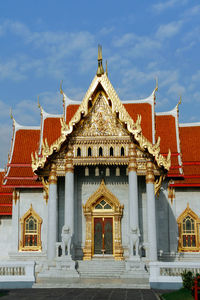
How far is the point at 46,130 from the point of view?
23.1 metres

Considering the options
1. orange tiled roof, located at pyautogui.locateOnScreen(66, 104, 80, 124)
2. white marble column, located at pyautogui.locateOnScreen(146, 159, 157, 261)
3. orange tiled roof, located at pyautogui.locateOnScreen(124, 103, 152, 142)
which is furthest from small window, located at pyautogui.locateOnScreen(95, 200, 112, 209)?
orange tiled roof, located at pyautogui.locateOnScreen(66, 104, 80, 124)

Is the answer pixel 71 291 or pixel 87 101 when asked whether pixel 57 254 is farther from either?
pixel 87 101

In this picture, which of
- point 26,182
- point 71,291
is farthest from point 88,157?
point 71,291

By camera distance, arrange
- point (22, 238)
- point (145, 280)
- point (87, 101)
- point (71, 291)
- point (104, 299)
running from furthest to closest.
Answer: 1. point (22, 238)
2. point (87, 101)
3. point (145, 280)
4. point (71, 291)
5. point (104, 299)

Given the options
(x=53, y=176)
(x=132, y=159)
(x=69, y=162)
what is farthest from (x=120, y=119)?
(x=53, y=176)

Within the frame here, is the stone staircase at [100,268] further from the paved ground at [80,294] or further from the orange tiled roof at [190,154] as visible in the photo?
the orange tiled roof at [190,154]

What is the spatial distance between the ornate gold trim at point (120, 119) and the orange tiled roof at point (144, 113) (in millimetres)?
5313

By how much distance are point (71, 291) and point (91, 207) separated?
5942mm

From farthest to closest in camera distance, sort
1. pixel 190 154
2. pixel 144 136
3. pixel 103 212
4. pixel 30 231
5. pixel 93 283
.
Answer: pixel 190 154, pixel 144 136, pixel 30 231, pixel 103 212, pixel 93 283

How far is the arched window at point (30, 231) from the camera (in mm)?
19938

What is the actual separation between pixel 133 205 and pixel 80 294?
540cm

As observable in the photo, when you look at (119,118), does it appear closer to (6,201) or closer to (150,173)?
(150,173)

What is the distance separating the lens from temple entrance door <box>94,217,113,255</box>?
691 inches

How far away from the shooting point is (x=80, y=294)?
37.8 ft
